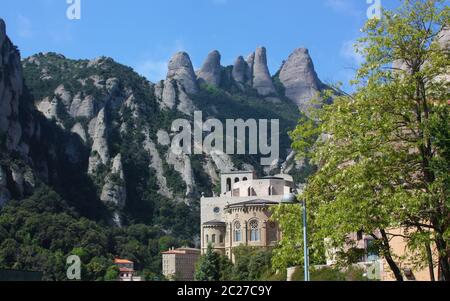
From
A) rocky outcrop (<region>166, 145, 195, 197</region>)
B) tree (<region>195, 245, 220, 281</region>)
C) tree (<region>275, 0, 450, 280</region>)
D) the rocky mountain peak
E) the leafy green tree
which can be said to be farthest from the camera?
rocky outcrop (<region>166, 145, 195, 197</region>)

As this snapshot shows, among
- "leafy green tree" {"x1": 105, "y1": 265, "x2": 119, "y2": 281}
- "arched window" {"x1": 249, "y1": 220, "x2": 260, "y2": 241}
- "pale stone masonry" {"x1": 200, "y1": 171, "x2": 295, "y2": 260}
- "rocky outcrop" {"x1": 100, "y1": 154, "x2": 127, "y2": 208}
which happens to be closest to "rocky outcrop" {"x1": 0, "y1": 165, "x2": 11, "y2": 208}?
"leafy green tree" {"x1": 105, "y1": 265, "x2": 119, "y2": 281}

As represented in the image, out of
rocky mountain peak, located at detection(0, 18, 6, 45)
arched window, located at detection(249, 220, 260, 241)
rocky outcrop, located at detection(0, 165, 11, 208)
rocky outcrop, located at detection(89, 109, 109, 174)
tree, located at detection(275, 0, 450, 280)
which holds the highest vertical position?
rocky mountain peak, located at detection(0, 18, 6, 45)

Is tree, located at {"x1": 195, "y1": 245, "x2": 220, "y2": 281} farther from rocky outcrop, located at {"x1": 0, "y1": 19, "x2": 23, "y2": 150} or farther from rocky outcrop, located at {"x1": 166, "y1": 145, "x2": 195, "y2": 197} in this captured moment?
rocky outcrop, located at {"x1": 166, "y1": 145, "x2": 195, "y2": 197}

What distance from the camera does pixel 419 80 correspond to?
24125mm

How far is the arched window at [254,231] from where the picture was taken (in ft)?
367

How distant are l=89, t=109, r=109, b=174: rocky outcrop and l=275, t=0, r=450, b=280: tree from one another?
171469mm

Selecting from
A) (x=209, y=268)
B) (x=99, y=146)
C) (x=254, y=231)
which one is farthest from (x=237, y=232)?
(x=99, y=146)

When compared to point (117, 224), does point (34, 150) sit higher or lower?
higher

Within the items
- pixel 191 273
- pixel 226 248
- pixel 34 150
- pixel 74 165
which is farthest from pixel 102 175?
pixel 226 248

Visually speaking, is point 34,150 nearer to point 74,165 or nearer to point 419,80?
point 74,165

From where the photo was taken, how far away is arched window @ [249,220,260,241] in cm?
11175

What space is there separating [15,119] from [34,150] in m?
13.7

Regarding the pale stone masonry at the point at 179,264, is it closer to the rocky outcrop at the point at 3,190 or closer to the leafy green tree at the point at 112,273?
the leafy green tree at the point at 112,273

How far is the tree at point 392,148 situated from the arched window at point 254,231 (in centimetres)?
8616
